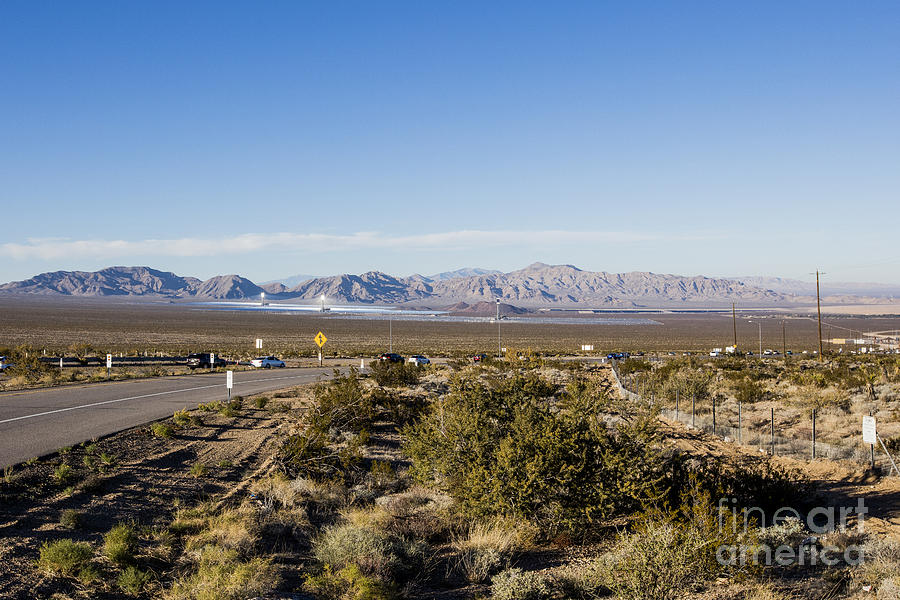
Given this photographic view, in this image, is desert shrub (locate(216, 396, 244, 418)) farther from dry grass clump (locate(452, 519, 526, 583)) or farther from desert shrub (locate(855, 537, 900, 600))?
desert shrub (locate(855, 537, 900, 600))

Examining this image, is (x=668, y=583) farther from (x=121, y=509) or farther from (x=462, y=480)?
(x=121, y=509)

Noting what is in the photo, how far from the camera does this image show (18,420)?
68.0 ft

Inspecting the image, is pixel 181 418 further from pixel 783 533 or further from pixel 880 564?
pixel 880 564

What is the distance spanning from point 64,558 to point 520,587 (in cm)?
665

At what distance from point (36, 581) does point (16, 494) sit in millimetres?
4624

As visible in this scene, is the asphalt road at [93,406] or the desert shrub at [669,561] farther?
the asphalt road at [93,406]

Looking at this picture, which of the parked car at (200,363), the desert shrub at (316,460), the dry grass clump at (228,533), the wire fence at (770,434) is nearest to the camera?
the dry grass clump at (228,533)

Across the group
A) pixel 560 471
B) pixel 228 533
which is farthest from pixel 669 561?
pixel 228 533

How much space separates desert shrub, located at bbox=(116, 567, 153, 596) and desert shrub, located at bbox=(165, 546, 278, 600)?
17.1 inches

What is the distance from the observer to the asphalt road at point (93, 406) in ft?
57.8

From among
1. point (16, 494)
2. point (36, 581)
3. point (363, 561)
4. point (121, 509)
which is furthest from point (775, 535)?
point (16, 494)

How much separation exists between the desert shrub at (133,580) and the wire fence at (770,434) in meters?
15.1

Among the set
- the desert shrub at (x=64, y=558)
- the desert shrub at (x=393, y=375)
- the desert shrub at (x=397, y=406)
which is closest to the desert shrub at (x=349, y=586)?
the desert shrub at (x=64, y=558)

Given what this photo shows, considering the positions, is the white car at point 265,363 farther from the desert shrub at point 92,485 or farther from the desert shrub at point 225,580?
the desert shrub at point 225,580
